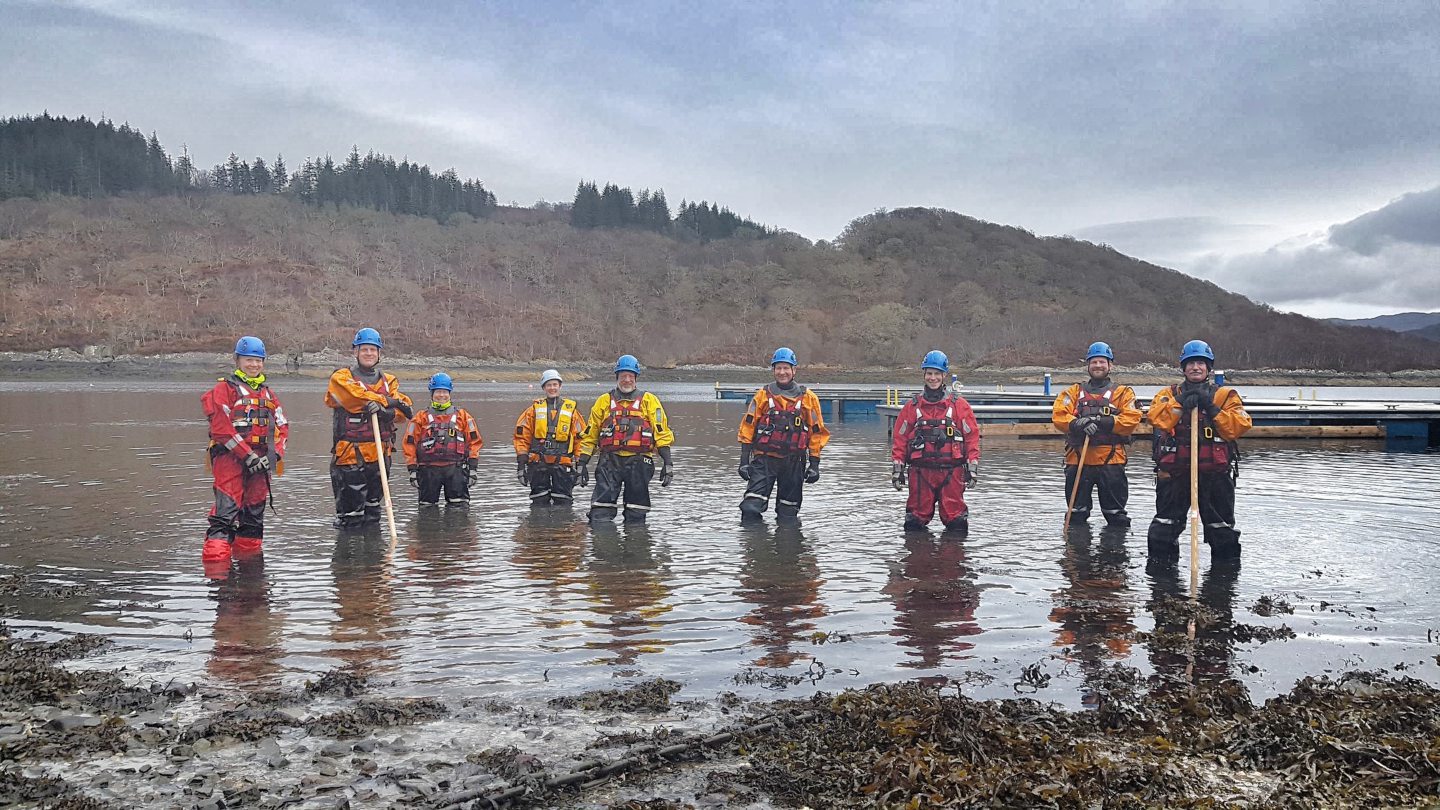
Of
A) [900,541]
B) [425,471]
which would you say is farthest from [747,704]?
[425,471]

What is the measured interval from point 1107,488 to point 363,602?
8512mm

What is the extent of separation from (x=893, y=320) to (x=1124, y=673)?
132m

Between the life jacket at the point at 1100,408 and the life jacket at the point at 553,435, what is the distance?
658 centimetres

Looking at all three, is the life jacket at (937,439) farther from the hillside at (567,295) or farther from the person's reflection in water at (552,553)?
the hillside at (567,295)

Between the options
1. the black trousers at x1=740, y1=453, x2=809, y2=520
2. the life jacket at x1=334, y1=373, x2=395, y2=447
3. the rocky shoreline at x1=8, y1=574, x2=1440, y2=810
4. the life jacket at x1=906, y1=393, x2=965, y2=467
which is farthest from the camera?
the black trousers at x1=740, y1=453, x2=809, y2=520

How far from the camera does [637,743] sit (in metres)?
5.19

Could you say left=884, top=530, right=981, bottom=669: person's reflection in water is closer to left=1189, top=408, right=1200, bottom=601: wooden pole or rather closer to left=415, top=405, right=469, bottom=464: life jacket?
left=1189, top=408, right=1200, bottom=601: wooden pole

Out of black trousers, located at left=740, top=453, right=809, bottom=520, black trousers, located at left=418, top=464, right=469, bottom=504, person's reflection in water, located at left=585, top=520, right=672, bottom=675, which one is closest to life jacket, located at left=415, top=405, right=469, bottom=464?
black trousers, located at left=418, top=464, right=469, bottom=504

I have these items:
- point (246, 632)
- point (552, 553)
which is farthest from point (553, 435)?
point (246, 632)

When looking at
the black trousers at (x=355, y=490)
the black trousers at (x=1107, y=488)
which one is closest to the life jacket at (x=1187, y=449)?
the black trousers at (x=1107, y=488)

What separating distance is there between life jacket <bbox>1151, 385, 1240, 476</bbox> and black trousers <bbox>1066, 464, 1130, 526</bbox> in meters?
2.06

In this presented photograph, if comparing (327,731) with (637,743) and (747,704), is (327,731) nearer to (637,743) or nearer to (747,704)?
(637,743)

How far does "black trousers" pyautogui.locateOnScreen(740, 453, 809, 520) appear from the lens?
1247 centimetres

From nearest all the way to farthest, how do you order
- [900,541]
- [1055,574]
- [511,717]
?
[511,717] < [1055,574] < [900,541]
